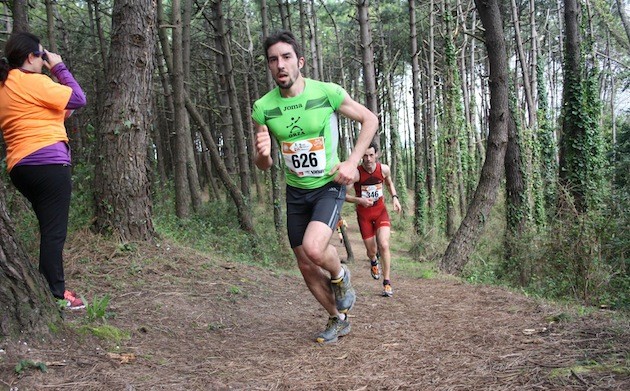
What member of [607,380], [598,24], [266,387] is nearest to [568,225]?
[607,380]

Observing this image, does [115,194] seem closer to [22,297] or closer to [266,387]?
[22,297]

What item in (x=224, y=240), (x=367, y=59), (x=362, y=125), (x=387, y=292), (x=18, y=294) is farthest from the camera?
(x=367, y=59)

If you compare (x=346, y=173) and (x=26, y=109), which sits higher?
(x=26, y=109)

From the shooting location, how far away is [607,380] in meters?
2.63

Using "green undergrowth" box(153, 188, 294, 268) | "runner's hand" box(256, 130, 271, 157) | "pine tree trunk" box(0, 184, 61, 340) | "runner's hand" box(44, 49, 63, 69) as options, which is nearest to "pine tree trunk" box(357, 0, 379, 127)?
"green undergrowth" box(153, 188, 294, 268)

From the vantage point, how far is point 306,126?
413 centimetres

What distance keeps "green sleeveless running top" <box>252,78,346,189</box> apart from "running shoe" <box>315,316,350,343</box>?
1214mm

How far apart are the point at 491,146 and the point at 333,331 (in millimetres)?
6854

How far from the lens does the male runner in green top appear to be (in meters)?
4.11

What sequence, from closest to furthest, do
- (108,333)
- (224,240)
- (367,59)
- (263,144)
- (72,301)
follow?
(108,333)
(263,144)
(72,301)
(224,240)
(367,59)

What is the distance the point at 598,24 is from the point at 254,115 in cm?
4090

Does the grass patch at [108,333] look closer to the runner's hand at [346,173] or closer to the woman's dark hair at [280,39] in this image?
the runner's hand at [346,173]

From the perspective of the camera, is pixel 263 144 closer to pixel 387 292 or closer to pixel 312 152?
pixel 312 152

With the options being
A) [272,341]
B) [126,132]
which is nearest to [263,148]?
[272,341]
